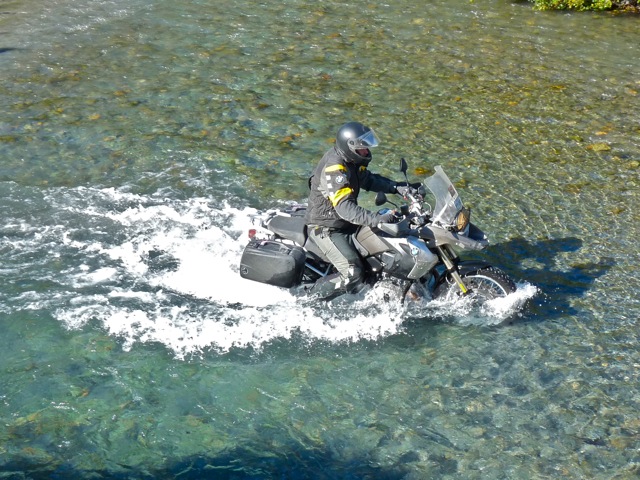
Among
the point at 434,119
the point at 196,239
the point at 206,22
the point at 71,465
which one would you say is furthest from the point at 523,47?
the point at 71,465

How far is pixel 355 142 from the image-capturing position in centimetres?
824

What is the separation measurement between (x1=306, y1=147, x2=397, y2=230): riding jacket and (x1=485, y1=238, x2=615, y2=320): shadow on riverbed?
218cm

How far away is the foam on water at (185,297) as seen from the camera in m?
8.59

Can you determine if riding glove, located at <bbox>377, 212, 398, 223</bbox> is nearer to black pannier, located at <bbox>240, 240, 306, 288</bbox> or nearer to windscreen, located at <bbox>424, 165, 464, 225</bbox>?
windscreen, located at <bbox>424, 165, 464, 225</bbox>

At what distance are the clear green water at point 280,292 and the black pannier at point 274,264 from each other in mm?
475

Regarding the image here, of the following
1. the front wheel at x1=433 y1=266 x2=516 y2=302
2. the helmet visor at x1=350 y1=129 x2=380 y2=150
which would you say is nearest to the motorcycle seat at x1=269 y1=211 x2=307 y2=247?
the helmet visor at x1=350 y1=129 x2=380 y2=150

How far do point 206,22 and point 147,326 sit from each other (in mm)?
11663

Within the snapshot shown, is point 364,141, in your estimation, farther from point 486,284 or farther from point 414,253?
point 486,284

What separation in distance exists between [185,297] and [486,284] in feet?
11.7

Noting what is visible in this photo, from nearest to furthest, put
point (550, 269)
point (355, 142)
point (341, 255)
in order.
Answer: point (355, 142), point (341, 255), point (550, 269)

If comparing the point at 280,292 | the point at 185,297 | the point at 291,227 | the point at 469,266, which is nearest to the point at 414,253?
the point at 469,266

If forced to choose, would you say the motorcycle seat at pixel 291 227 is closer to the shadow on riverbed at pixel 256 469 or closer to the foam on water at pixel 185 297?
the foam on water at pixel 185 297

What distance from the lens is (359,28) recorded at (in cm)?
1827

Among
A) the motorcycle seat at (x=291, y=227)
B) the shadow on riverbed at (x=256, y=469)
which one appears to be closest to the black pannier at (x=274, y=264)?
the motorcycle seat at (x=291, y=227)
